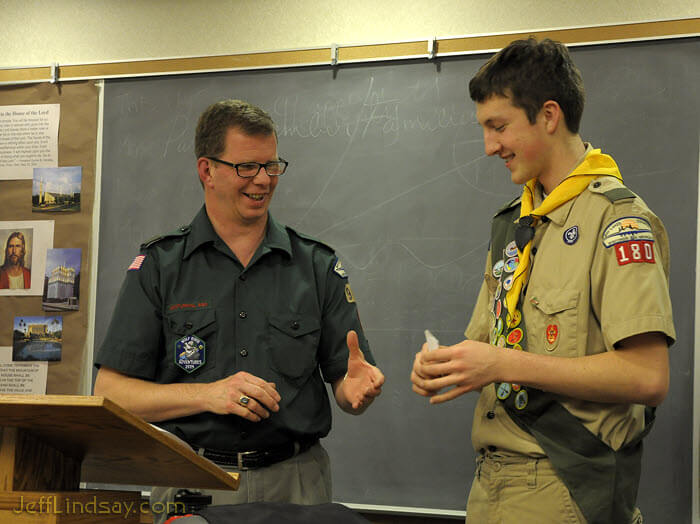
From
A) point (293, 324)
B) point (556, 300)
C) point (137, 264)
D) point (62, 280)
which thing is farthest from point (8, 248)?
point (556, 300)

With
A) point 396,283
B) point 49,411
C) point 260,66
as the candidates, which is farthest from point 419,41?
point 49,411

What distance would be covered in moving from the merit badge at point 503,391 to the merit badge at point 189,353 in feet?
2.48

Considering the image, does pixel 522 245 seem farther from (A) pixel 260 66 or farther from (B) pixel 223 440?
(A) pixel 260 66

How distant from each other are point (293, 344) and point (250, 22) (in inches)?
71.8

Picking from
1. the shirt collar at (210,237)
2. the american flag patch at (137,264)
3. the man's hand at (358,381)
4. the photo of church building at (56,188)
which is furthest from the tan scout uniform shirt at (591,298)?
the photo of church building at (56,188)

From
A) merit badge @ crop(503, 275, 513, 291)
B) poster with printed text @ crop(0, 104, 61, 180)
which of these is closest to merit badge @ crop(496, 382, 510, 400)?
merit badge @ crop(503, 275, 513, 291)

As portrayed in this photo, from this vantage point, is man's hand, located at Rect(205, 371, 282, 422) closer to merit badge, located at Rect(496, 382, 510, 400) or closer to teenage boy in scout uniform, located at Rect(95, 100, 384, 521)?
teenage boy in scout uniform, located at Rect(95, 100, 384, 521)

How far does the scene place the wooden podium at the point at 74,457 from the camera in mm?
949

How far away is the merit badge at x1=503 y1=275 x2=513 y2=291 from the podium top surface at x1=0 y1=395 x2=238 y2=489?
746 mm

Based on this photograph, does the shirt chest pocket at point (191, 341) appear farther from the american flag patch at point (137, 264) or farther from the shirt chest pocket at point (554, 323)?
the shirt chest pocket at point (554, 323)

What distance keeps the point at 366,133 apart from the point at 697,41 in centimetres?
130

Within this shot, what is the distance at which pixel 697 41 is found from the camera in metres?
2.72

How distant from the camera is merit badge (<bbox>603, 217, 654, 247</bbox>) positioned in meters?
1.47

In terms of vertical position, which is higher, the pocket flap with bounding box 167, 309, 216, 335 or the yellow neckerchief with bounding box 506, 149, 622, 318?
the yellow neckerchief with bounding box 506, 149, 622, 318
